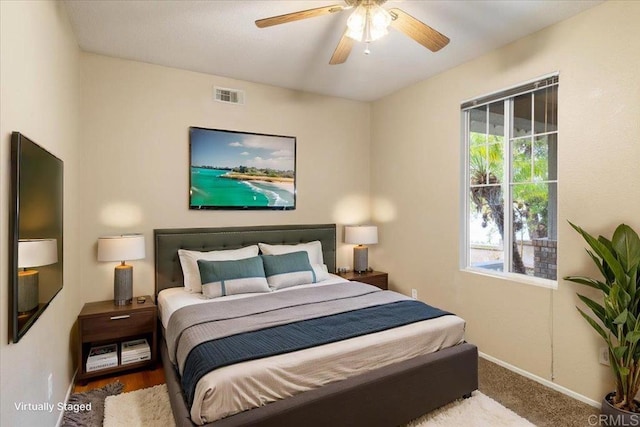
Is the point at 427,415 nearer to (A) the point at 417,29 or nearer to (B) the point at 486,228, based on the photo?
(B) the point at 486,228

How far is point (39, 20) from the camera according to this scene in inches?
71.7

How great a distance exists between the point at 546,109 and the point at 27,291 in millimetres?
3619

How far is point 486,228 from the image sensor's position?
337 centimetres

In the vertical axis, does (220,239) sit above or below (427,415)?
above

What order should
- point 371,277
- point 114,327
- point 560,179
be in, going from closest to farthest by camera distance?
point 560,179
point 114,327
point 371,277

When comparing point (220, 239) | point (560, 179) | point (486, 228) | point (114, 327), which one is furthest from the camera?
point (220, 239)

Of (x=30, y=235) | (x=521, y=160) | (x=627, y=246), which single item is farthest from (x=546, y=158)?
(x=30, y=235)

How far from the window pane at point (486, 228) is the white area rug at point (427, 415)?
4.15ft

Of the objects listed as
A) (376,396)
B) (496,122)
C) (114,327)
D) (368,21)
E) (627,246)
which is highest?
(368,21)

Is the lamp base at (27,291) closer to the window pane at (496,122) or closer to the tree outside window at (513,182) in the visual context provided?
the tree outside window at (513,182)

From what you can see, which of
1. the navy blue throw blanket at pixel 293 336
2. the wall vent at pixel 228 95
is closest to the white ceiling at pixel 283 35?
the wall vent at pixel 228 95

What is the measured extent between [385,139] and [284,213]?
161cm

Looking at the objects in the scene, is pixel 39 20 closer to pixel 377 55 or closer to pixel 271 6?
pixel 271 6

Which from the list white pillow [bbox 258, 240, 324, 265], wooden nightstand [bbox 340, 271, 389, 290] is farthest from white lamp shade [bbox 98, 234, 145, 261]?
wooden nightstand [bbox 340, 271, 389, 290]
